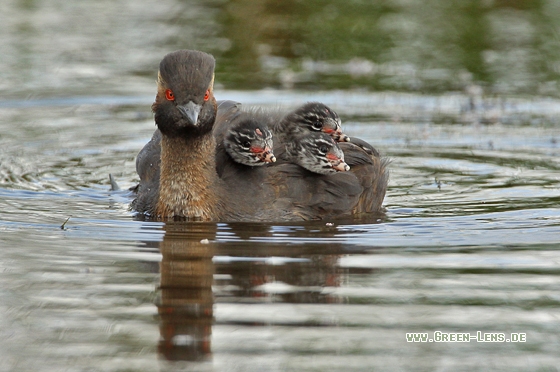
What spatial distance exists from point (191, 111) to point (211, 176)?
783 mm

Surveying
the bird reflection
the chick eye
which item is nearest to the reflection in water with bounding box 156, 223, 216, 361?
the bird reflection

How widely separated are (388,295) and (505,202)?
3538 millimetres

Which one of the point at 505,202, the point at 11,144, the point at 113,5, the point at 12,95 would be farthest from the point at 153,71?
the point at 505,202

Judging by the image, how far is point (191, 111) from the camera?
8.65 meters

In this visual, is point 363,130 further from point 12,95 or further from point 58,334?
point 58,334

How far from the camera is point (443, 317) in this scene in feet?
20.1

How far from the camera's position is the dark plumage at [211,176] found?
8797mm

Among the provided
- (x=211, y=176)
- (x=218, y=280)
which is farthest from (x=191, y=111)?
(x=218, y=280)

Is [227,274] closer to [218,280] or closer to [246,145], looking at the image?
[218,280]

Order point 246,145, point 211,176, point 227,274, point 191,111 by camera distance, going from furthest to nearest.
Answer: point 211,176, point 246,145, point 191,111, point 227,274

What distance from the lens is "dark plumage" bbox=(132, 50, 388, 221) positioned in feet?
28.9

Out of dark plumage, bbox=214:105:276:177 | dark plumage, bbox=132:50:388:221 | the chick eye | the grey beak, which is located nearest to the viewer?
the grey beak

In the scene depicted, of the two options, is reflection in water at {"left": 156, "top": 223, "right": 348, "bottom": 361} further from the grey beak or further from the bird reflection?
the grey beak

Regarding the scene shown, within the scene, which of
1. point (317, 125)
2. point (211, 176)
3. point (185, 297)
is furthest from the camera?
point (317, 125)
